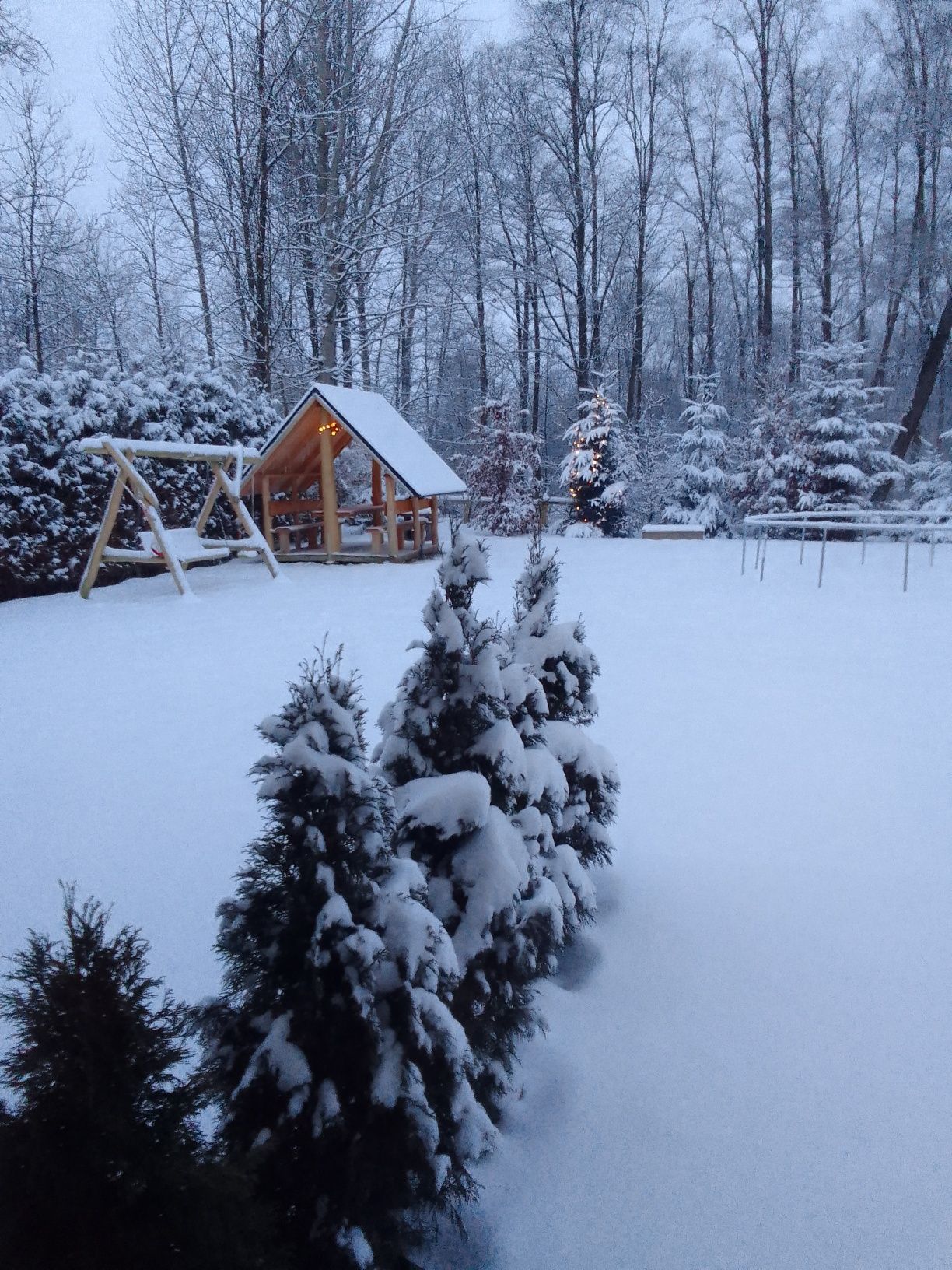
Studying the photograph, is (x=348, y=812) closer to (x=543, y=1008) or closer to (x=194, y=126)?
(x=543, y=1008)

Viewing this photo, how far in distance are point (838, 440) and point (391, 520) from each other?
10169 mm

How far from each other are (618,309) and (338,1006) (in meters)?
26.2

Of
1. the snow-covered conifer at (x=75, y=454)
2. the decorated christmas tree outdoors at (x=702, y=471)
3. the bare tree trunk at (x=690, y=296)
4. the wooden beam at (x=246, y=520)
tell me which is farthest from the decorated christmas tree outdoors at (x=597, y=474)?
the bare tree trunk at (x=690, y=296)

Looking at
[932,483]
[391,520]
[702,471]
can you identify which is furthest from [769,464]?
[391,520]

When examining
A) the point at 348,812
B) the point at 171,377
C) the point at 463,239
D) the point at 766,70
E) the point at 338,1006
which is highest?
the point at 766,70

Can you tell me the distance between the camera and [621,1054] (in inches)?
92.5

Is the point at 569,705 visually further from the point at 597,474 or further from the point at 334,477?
the point at 597,474

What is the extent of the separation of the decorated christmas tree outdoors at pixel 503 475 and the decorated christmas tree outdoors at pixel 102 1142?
16110 millimetres

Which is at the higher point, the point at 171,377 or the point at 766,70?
the point at 766,70

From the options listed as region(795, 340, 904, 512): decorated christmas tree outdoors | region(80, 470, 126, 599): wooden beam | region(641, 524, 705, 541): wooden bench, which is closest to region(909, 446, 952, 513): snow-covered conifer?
region(795, 340, 904, 512): decorated christmas tree outdoors

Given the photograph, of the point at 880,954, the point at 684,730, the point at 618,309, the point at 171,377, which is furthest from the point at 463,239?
the point at 880,954

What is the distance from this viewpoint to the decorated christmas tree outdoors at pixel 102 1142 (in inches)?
41.4

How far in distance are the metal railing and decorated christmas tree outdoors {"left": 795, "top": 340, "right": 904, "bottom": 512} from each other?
2.11 ft

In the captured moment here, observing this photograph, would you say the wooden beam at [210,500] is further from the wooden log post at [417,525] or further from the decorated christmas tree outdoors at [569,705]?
the decorated christmas tree outdoors at [569,705]
